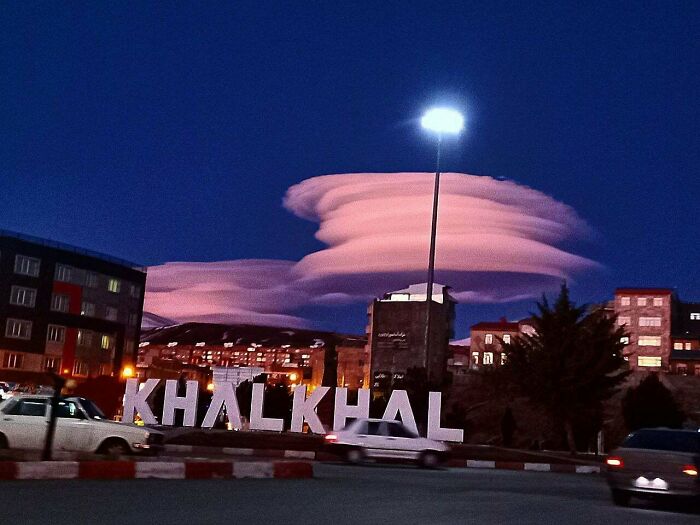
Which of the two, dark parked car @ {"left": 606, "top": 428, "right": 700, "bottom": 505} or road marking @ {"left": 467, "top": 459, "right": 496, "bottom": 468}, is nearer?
dark parked car @ {"left": 606, "top": 428, "right": 700, "bottom": 505}

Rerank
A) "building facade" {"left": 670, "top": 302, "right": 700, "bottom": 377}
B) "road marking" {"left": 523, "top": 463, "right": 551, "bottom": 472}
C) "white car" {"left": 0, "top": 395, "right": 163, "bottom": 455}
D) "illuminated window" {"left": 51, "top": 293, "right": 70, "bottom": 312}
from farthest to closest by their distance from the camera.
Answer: "building facade" {"left": 670, "top": 302, "right": 700, "bottom": 377}, "illuminated window" {"left": 51, "top": 293, "right": 70, "bottom": 312}, "road marking" {"left": 523, "top": 463, "right": 551, "bottom": 472}, "white car" {"left": 0, "top": 395, "right": 163, "bottom": 455}

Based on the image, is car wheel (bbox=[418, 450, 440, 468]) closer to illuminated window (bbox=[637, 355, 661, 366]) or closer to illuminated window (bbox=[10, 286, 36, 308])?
illuminated window (bbox=[10, 286, 36, 308])

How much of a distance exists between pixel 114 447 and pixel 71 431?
906mm

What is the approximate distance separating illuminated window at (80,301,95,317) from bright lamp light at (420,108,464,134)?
60.8m

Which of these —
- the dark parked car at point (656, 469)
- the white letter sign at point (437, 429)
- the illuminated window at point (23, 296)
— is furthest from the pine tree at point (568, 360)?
the illuminated window at point (23, 296)

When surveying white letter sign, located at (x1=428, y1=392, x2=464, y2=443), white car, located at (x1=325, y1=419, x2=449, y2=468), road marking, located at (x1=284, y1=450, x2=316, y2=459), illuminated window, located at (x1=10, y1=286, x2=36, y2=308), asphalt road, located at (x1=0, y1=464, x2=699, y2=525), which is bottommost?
asphalt road, located at (x1=0, y1=464, x2=699, y2=525)

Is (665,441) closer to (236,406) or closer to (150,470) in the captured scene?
(150,470)

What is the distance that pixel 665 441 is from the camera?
15.9 metres

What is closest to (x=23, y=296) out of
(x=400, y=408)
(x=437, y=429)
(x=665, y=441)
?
(x=400, y=408)

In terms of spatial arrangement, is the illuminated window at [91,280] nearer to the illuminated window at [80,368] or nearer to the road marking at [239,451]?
the illuminated window at [80,368]

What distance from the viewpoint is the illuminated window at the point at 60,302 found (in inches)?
3627

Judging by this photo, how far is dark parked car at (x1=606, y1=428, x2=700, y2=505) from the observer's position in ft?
47.7

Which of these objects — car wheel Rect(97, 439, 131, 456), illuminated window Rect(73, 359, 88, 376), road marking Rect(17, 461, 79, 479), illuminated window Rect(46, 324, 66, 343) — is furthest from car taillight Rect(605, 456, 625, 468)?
illuminated window Rect(73, 359, 88, 376)

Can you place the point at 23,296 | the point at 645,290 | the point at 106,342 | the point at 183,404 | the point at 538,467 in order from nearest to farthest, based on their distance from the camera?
the point at 538,467 → the point at 183,404 → the point at 23,296 → the point at 106,342 → the point at 645,290
